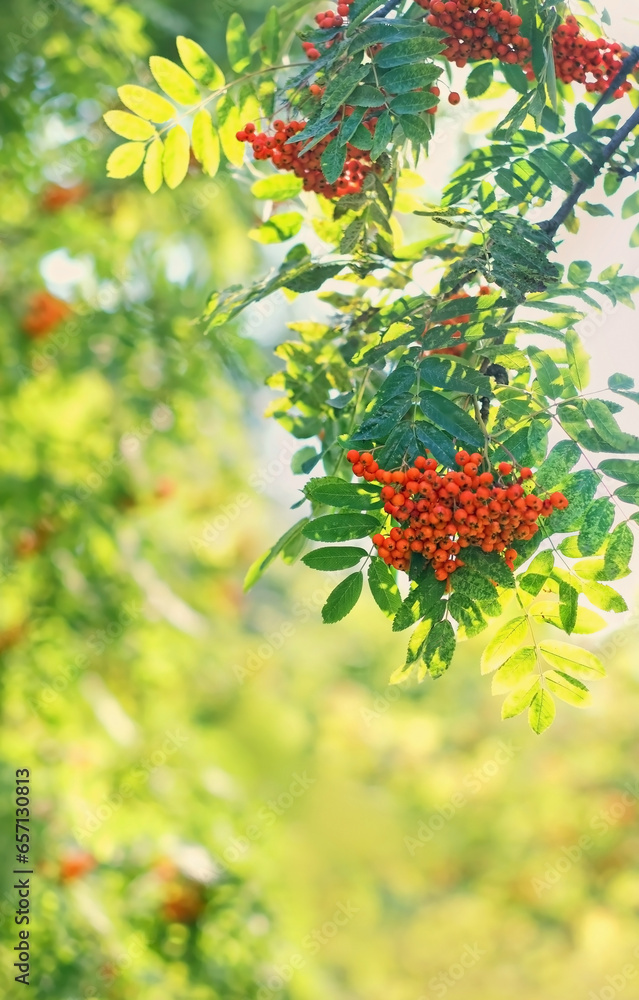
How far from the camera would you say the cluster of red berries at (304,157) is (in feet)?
2.83

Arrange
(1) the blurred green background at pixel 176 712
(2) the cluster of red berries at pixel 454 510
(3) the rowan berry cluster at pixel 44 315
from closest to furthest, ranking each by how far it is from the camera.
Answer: (2) the cluster of red berries at pixel 454 510 → (1) the blurred green background at pixel 176 712 → (3) the rowan berry cluster at pixel 44 315

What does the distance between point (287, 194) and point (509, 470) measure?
0.46 metres

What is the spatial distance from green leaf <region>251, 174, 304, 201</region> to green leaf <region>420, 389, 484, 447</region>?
1.21ft

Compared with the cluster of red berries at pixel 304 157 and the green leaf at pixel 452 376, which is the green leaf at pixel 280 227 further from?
the green leaf at pixel 452 376

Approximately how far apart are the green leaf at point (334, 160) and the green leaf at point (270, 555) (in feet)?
1.11

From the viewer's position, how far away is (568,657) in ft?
2.62

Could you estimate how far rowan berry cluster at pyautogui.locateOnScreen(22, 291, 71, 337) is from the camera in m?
2.63

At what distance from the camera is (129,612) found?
2607 millimetres

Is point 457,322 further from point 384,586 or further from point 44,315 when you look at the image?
point 44,315

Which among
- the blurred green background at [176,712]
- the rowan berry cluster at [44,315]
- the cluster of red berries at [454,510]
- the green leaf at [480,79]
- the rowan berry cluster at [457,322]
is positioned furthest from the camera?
the rowan berry cluster at [44,315]

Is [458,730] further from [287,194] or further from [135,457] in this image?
[287,194]

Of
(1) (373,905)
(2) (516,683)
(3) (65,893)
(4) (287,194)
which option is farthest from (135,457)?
(1) (373,905)

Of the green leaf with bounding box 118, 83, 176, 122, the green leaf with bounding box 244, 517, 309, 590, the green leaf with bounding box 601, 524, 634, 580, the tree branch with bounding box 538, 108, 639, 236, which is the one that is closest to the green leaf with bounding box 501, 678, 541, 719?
the green leaf with bounding box 601, 524, 634, 580

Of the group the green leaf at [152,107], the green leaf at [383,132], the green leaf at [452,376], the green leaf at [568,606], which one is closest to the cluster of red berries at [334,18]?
the green leaf at [383,132]
